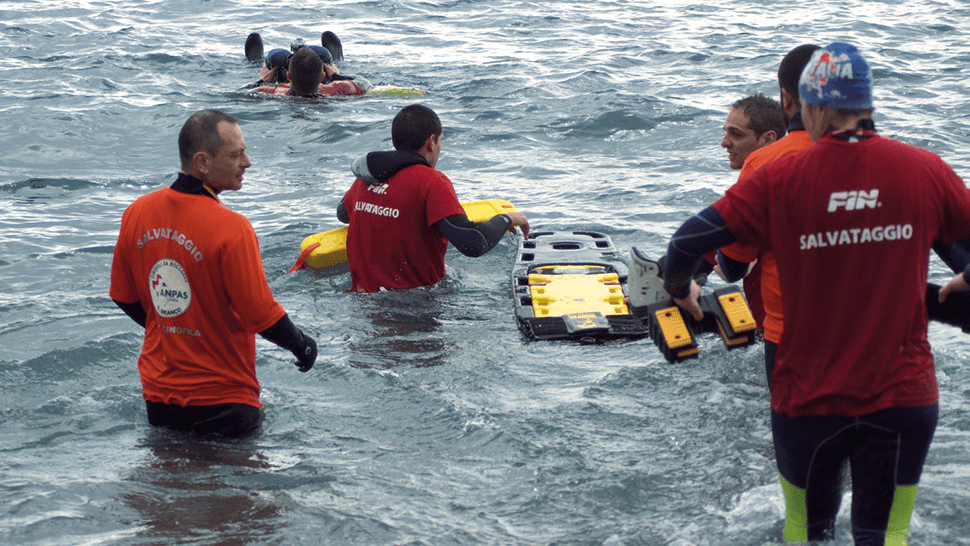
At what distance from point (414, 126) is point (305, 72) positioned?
8.31m

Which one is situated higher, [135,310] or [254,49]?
Answer: [135,310]

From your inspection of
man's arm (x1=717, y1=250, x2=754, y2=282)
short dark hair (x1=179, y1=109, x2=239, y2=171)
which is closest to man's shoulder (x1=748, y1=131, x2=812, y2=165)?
man's arm (x1=717, y1=250, x2=754, y2=282)

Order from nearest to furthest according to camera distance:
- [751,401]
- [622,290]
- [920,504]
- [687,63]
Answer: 1. [920,504]
2. [751,401]
3. [622,290]
4. [687,63]

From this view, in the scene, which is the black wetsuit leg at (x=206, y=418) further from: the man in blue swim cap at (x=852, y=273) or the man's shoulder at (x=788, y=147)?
the man's shoulder at (x=788, y=147)

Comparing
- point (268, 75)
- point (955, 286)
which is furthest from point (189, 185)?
point (268, 75)

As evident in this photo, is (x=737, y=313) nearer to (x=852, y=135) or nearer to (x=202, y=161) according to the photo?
(x=852, y=135)

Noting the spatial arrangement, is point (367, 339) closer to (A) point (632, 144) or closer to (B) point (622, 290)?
(B) point (622, 290)

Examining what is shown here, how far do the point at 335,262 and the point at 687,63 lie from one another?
11798 millimetres

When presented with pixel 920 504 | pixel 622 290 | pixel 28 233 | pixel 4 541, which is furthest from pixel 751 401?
pixel 28 233

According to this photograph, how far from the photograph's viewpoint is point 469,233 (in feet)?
20.4

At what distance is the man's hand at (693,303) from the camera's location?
11.1 ft

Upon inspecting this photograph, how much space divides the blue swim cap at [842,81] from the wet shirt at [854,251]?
0.45ft

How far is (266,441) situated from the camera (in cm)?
476

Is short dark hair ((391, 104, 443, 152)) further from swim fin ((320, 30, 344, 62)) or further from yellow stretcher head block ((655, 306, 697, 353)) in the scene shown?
swim fin ((320, 30, 344, 62))
